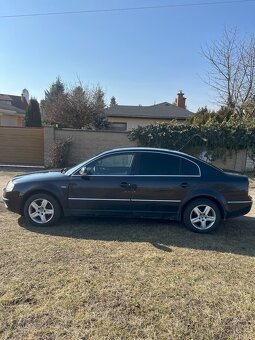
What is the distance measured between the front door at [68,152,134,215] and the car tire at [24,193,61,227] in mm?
304

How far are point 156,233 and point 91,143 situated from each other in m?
10.6

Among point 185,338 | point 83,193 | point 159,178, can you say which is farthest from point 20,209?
point 185,338

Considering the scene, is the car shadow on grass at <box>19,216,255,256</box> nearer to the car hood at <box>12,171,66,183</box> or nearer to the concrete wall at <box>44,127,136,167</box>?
the car hood at <box>12,171,66,183</box>

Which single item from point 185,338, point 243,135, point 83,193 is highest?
point 243,135

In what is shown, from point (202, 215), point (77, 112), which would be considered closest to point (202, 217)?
point (202, 215)

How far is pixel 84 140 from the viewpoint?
1571cm

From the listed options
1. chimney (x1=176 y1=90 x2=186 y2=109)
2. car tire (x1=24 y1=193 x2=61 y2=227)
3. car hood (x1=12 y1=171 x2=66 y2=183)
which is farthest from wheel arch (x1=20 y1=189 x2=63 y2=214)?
chimney (x1=176 y1=90 x2=186 y2=109)

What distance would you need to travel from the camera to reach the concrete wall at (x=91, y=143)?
613 inches

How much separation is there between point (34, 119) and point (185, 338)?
90.7ft

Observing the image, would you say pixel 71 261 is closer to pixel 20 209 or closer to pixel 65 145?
pixel 20 209

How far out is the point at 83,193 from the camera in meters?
5.77

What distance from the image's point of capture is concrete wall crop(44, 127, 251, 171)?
15.6 m

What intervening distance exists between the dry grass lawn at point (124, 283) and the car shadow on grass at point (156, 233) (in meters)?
0.02

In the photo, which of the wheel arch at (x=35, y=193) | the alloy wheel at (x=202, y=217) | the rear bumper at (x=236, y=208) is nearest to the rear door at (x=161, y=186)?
the alloy wheel at (x=202, y=217)
